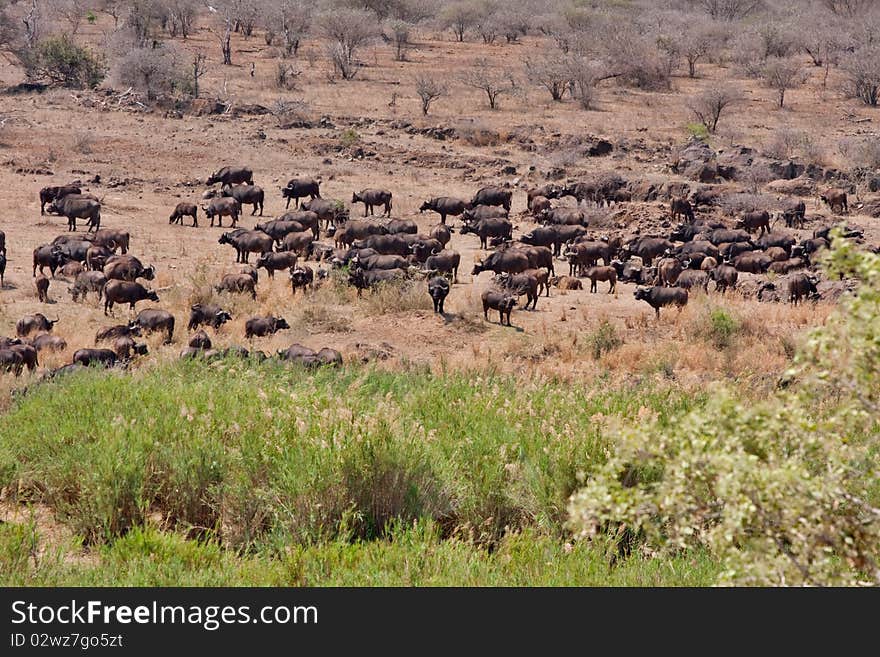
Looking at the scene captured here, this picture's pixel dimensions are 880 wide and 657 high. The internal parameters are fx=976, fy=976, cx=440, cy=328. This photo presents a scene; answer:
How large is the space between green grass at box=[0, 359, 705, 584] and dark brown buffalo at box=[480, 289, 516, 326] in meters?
8.85

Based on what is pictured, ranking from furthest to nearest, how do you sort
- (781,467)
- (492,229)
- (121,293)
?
(492,229) < (121,293) < (781,467)

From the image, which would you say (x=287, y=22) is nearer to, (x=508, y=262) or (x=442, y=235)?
(x=442, y=235)

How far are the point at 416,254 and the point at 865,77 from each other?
3227 cm

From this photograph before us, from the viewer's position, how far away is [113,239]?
75.5 feet

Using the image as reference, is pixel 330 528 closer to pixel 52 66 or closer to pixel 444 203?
pixel 444 203

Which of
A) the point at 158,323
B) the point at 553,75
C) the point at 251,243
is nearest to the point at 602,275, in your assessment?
the point at 251,243

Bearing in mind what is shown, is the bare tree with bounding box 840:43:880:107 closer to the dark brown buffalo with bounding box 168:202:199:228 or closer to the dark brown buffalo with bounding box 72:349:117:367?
the dark brown buffalo with bounding box 168:202:199:228

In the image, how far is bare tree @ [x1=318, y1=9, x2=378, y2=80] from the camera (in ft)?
167

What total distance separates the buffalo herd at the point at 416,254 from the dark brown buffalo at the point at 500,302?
19 millimetres

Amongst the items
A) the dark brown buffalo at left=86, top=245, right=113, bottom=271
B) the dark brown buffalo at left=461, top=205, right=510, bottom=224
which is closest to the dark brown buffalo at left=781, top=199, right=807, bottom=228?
the dark brown buffalo at left=461, top=205, right=510, bottom=224

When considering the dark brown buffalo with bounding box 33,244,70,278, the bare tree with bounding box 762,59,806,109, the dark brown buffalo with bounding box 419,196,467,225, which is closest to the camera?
the dark brown buffalo with bounding box 33,244,70,278

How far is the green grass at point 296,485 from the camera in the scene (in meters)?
5.77
